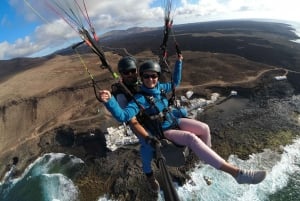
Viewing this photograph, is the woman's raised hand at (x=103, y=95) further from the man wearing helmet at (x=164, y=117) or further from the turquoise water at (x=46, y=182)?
the turquoise water at (x=46, y=182)

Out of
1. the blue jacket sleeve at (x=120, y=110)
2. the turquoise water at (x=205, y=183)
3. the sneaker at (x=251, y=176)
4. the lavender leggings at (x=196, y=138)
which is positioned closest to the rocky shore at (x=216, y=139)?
the turquoise water at (x=205, y=183)

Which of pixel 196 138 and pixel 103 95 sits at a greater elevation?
pixel 103 95

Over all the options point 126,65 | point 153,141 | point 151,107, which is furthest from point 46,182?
point 153,141

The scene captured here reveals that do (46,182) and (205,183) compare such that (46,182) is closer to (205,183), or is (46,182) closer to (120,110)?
(205,183)

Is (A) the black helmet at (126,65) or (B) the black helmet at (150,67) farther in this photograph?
(A) the black helmet at (126,65)

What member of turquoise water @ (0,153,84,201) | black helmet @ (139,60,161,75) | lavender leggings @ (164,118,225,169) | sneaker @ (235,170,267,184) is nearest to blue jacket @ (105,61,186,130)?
lavender leggings @ (164,118,225,169)

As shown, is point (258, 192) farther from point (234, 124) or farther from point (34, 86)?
point (34, 86)
